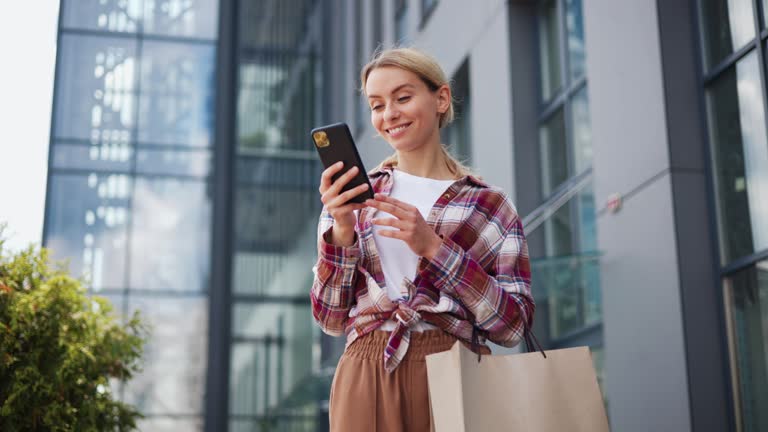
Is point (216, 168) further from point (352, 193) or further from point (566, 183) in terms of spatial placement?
point (352, 193)

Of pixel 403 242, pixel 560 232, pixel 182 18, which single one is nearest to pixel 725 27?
pixel 560 232

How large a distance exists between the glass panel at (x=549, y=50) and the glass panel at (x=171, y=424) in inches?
361

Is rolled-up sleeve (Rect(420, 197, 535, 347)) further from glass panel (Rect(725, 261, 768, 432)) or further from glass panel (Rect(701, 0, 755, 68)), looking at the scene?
glass panel (Rect(701, 0, 755, 68))

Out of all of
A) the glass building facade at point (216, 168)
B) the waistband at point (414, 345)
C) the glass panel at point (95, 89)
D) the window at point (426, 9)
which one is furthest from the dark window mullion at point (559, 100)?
the glass panel at point (95, 89)

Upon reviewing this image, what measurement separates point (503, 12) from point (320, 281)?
7.10 meters

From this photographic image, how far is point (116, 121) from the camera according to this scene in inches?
649

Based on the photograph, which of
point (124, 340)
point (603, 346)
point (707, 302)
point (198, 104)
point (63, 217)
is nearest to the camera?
point (707, 302)

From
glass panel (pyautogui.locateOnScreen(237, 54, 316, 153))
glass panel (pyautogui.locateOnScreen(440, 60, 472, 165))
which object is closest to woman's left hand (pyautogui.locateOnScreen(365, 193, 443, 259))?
glass panel (pyautogui.locateOnScreen(440, 60, 472, 165))

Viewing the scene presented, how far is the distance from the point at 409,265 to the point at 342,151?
0.38m

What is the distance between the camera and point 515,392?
7.65 ft

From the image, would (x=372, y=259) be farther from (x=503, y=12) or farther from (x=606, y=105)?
(x=503, y=12)

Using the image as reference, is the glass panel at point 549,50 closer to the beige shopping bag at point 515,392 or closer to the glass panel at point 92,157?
the beige shopping bag at point 515,392

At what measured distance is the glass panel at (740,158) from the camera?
539 centimetres

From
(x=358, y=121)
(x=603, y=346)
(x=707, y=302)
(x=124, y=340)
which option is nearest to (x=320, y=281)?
(x=707, y=302)
